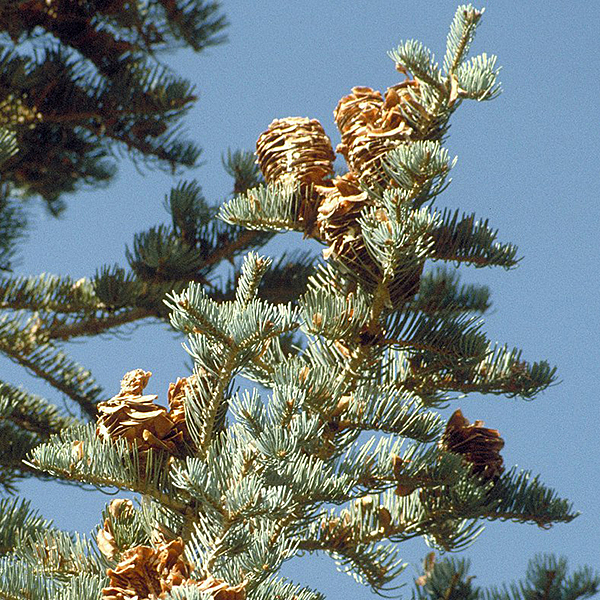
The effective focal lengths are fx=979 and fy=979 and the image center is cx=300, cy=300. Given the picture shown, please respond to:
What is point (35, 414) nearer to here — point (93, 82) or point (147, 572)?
point (93, 82)

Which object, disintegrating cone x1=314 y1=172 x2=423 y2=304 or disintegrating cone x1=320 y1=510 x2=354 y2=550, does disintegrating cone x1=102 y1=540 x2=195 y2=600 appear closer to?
disintegrating cone x1=320 y1=510 x2=354 y2=550

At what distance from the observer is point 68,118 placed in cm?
412

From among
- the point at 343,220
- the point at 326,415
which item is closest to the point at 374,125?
the point at 343,220

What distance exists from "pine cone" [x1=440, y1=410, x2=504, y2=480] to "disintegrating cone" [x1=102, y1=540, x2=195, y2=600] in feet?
1.69

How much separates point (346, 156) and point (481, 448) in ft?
1.55

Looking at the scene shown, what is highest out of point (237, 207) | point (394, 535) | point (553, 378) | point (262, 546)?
point (237, 207)

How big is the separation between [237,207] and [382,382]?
0.33m

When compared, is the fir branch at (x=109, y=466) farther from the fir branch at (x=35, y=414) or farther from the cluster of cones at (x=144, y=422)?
the fir branch at (x=35, y=414)

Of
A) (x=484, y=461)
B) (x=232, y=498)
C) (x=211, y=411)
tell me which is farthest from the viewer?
(x=484, y=461)

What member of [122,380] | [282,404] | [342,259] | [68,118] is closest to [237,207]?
[342,259]

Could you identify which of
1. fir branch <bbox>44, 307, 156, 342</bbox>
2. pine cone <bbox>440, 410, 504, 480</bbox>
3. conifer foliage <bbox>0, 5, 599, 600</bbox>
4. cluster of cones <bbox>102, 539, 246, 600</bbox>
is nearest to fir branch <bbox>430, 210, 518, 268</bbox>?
conifer foliage <bbox>0, 5, 599, 600</bbox>

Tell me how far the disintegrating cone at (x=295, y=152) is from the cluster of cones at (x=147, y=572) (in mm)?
596

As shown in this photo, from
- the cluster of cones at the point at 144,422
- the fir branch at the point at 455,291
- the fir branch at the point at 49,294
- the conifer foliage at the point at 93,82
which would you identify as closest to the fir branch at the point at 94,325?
the fir branch at the point at 49,294

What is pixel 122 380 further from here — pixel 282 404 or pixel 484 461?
pixel 484 461
